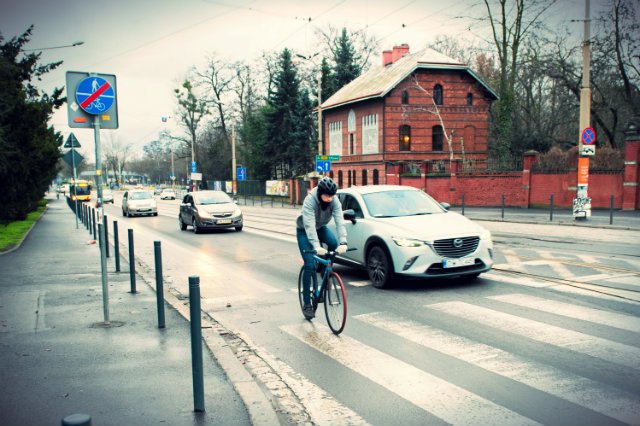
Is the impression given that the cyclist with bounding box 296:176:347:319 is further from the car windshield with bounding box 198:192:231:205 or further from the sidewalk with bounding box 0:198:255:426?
the car windshield with bounding box 198:192:231:205

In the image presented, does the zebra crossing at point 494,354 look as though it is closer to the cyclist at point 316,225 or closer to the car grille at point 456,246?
the cyclist at point 316,225

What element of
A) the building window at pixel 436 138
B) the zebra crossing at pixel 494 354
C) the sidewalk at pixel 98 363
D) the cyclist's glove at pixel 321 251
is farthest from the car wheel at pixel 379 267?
the building window at pixel 436 138

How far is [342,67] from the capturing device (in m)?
57.9

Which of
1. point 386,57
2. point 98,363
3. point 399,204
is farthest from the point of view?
point 386,57

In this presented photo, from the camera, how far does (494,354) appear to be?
5.41 metres

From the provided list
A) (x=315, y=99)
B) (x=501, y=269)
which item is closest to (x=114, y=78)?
(x=501, y=269)

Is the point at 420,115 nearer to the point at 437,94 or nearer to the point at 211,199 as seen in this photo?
the point at 437,94

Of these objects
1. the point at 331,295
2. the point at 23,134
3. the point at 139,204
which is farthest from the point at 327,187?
the point at 139,204

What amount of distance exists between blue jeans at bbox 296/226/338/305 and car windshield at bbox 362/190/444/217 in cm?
269

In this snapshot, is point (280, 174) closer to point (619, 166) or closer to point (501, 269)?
point (619, 166)

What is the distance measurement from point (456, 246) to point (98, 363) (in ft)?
17.6

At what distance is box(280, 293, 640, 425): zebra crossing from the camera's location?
4.18 m

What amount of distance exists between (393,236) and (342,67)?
51781 mm

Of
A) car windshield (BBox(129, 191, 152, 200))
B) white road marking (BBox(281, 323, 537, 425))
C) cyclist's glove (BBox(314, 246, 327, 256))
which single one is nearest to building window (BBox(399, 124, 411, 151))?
car windshield (BBox(129, 191, 152, 200))
